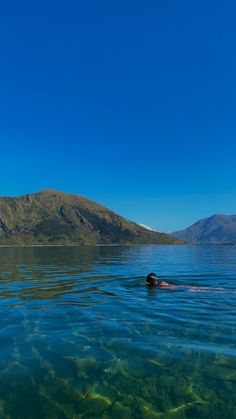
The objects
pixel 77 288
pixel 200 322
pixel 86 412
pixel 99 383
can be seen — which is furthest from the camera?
pixel 77 288

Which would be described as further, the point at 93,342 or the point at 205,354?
the point at 93,342

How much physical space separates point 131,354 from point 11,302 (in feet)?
38.5

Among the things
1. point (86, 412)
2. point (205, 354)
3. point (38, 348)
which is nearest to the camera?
point (86, 412)

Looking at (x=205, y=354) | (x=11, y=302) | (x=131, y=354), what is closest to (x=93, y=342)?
(x=131, y=354)

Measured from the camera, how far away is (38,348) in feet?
37.2

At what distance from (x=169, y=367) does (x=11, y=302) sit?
13.2 m

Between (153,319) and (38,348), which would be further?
(153,319)

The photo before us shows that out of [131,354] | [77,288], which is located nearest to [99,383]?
[131,354]

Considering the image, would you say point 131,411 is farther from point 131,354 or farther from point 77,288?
point 77,288

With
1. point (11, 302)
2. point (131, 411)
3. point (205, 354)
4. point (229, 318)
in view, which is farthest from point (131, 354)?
point (11, 302)

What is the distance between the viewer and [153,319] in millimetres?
15359

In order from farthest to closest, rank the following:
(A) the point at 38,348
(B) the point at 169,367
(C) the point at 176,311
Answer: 1. (C) the point at 176,311
2. (A) the point at 38,348
3. (B) the point at 169,367

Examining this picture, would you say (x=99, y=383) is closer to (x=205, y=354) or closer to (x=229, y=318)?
(x=205, y=354)

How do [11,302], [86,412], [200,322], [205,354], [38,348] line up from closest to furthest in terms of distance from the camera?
[86,412], [205,354], [38,348], [200,322], [11,302]
